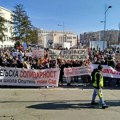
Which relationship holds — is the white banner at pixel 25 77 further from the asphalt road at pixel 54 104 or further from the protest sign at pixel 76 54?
the protest sign at pixel 76 54

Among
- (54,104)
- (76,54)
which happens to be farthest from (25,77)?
(54,104)

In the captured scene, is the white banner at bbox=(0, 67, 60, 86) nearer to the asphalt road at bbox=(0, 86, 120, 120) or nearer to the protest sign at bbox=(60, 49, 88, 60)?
the asphalt road at bbox=(0, 86, 120, 120)

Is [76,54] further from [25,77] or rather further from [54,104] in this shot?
[54,104]

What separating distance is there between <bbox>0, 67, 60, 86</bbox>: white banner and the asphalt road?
2.32 ft

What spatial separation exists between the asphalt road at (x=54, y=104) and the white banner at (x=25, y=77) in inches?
27.9

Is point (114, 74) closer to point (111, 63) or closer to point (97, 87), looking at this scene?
point (111, 63)

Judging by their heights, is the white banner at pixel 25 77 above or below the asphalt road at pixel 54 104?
above

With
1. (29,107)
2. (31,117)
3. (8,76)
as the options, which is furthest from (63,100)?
(8,76)

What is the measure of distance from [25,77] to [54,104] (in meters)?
5.35

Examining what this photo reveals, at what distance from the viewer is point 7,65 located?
1948cm

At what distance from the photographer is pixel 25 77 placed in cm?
1842

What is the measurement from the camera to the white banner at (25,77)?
1831 centimetres

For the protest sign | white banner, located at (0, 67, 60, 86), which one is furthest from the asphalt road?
the protest sign

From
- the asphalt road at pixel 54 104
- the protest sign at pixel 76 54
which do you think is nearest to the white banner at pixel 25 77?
the asphalt road at pixel 54 104
